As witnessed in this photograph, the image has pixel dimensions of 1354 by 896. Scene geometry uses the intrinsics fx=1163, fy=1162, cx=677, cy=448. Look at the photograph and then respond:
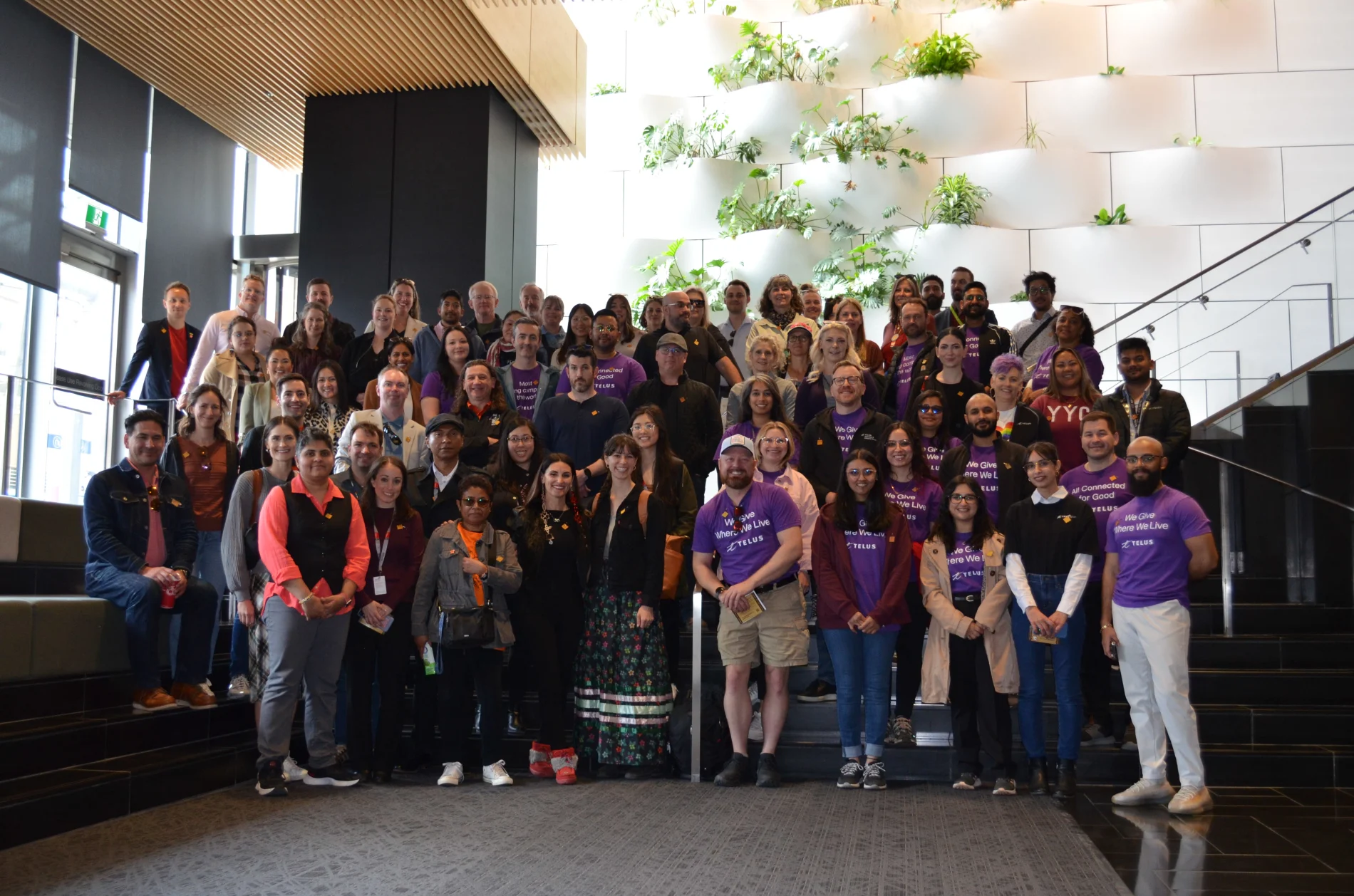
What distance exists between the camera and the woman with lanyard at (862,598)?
5.54 m

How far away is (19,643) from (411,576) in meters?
1.73

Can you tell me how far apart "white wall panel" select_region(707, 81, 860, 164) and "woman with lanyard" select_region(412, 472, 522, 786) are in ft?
31.3

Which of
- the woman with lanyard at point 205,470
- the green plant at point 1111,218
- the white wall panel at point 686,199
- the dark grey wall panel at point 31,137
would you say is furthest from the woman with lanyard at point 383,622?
the green plant at point 1111,218

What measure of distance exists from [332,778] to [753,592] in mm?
2174

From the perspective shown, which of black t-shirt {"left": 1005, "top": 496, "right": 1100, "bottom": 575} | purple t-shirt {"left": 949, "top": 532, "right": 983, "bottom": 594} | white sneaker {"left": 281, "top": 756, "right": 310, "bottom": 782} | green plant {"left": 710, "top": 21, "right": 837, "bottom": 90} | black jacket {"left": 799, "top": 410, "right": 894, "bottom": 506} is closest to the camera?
black t-shirt {"left": 1005, "top": 496, "right": 1100, "bottom": 575}

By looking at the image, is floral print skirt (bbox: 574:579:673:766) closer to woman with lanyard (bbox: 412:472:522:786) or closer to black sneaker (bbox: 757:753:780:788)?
woman with lanyard (bbox: 412:472:522:786)

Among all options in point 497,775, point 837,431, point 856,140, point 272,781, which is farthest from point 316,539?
point 856,140

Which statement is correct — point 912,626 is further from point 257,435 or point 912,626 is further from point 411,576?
point 257,435

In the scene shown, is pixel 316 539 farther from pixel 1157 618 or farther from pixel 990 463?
pixel 1157 618

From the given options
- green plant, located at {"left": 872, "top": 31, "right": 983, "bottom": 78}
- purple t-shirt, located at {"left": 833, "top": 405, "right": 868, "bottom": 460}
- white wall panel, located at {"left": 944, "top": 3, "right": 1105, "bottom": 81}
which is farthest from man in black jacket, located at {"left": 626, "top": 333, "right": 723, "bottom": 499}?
white wall panel, located at {"left": 944, "top": 3, "right": 1105, "bottom": 81}

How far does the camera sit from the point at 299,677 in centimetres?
543

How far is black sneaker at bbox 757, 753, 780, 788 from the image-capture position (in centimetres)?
550

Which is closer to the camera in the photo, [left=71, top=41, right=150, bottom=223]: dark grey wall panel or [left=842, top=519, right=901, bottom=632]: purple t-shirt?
[left=842, top=519, right=901, bottom=632]: purple t-shirt

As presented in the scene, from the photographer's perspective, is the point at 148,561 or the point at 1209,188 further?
the point at 1209,188
